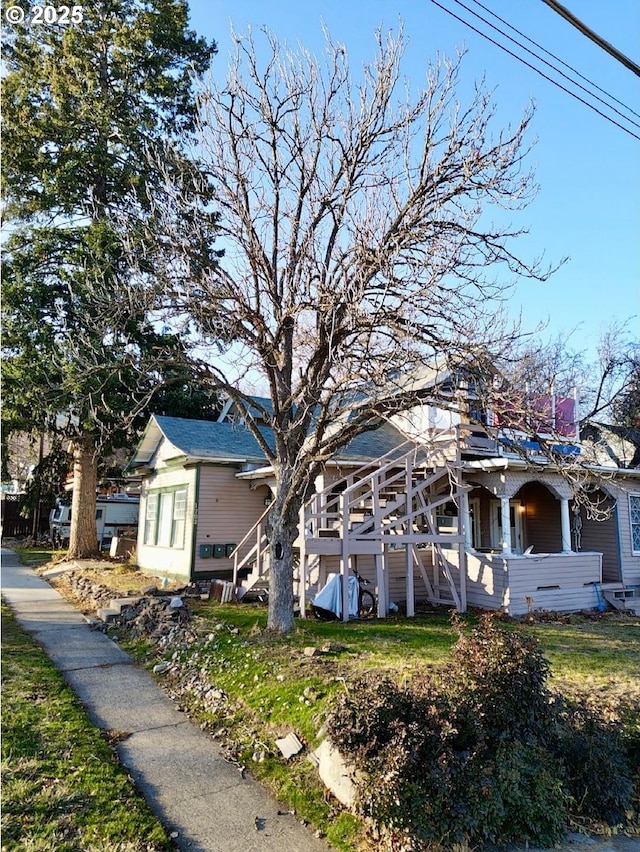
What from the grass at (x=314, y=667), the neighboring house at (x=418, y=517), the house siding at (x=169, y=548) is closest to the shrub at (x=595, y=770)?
the grass at (x=314, y=667)

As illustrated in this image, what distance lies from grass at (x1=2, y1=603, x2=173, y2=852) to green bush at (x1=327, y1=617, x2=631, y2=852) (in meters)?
1.49

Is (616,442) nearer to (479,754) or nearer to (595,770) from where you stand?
(595,770)

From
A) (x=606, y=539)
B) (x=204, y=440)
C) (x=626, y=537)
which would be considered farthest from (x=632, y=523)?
(x=204, y=440)

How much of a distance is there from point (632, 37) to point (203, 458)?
456 inches

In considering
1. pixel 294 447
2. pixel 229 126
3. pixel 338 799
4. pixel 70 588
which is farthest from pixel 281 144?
pixel 70 588

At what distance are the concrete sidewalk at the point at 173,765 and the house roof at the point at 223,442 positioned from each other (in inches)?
253

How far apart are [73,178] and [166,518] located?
11.3 meters

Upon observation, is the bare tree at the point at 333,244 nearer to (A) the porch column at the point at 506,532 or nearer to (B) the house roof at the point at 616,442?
(A) the porch column at the point at 506,532

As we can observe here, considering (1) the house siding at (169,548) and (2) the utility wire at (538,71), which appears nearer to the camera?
(2) the utility wire at (538,71)

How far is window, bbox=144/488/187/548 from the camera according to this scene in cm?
1526

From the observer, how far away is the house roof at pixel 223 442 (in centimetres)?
1407

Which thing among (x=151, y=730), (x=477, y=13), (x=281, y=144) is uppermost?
(x=281, y=144)

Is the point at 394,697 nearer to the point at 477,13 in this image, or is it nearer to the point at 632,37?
the point at 477,13

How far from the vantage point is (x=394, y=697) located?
4055mm
